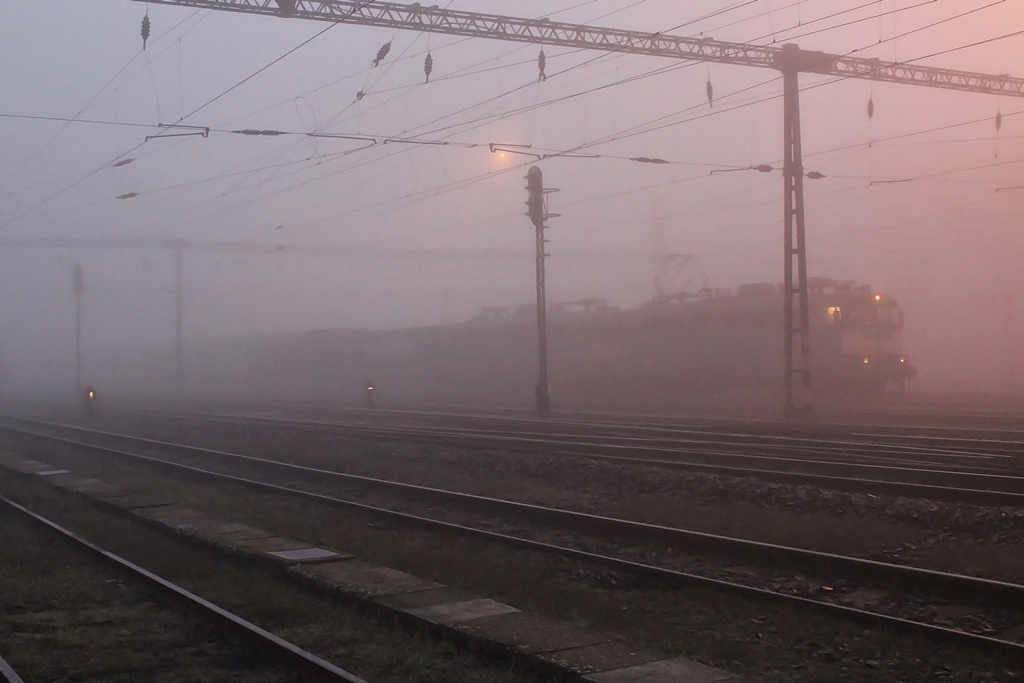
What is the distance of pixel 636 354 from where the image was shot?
4047cm

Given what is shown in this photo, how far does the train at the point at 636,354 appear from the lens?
34.9 metres

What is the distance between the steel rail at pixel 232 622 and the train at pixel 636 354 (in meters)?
26.2

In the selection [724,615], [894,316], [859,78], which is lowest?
[724,615]

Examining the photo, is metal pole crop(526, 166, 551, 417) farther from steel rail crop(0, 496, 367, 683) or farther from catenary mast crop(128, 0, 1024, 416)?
steel rail crop(0, 496, 367, 683)

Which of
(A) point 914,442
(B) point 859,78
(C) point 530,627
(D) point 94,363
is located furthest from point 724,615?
(D) point 94,363

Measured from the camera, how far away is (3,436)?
94.3 feet

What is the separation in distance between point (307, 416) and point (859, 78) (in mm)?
21488

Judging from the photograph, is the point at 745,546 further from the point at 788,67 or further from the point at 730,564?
the point at 788,67

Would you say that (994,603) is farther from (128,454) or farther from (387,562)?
(128,454)

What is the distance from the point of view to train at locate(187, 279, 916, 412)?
34.9 meters

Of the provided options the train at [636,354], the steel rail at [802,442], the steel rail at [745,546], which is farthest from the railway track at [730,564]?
the train at [636,354]

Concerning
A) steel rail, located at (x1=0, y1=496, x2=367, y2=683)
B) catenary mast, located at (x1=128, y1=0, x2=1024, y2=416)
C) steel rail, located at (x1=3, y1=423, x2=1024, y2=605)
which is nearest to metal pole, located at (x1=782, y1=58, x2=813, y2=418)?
catenary mast, located at (x1=128, y1=0, x2=1024, y2=416)

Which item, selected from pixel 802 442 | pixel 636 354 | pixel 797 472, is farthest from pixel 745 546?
pixel 636 354

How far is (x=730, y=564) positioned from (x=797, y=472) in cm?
639
